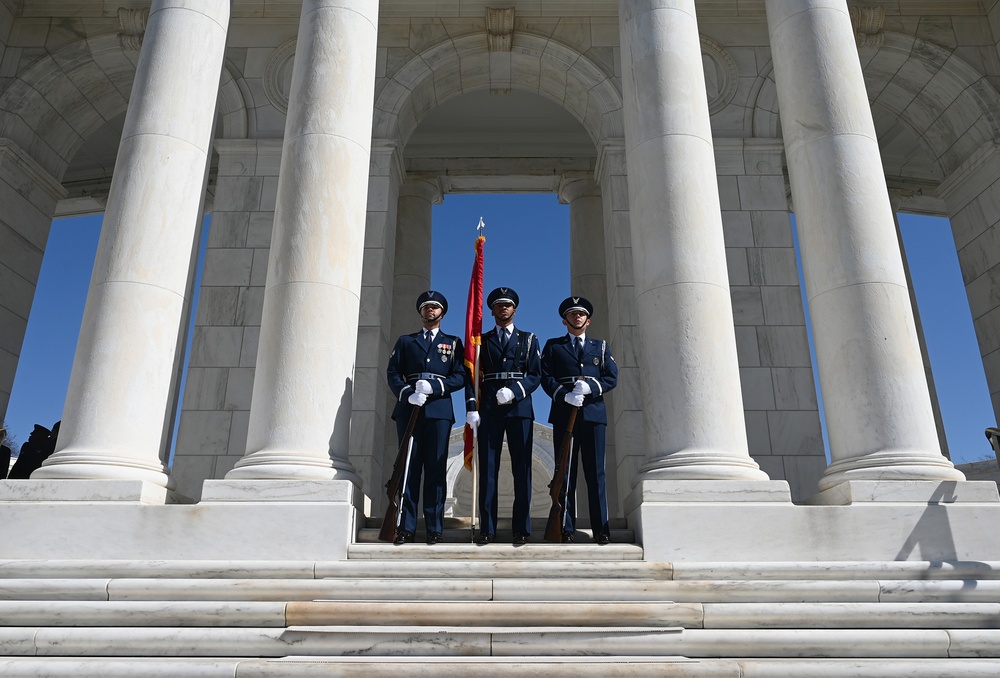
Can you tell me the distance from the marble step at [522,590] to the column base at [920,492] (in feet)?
5.62

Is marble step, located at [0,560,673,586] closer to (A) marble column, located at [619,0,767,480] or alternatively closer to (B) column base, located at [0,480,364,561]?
(B) column base, located at [0,480,364,561]

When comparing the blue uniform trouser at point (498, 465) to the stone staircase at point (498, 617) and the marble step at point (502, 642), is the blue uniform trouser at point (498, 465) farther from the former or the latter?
the marble step at point (502, 642)

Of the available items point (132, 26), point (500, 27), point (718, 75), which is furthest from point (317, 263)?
point (718, 75)

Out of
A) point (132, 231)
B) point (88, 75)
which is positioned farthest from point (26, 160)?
point (132, 231)

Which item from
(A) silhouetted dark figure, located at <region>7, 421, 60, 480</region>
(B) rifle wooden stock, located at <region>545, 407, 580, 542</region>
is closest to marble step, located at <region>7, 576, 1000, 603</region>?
(B) rifle wooden stock, located at <region>545, 407, 580, 542</region>

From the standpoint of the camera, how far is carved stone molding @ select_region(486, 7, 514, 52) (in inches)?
1015

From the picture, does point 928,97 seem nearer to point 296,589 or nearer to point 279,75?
point 279,75

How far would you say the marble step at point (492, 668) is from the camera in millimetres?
10547

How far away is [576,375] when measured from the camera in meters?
15.2

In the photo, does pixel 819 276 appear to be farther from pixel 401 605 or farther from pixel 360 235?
pixel 401 605

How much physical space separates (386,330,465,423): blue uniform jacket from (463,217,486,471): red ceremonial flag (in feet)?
0.66

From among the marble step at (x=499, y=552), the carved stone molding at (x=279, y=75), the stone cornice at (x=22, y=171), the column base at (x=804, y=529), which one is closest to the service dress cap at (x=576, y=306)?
the column base at (x=804, y=529)

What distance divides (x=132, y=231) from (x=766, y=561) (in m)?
13.1

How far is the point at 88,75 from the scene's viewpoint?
2727 cm
